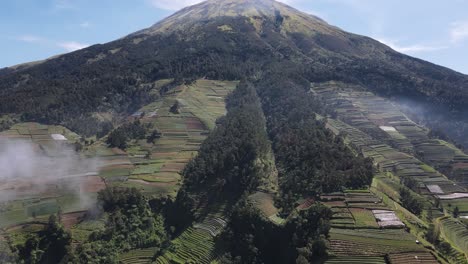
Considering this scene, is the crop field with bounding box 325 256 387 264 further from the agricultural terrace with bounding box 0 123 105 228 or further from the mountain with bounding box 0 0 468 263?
the agricultural terrace with bounding box 0 123 105 228

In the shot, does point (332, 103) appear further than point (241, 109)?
Yes

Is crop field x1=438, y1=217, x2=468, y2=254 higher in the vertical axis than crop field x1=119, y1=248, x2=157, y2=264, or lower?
higher

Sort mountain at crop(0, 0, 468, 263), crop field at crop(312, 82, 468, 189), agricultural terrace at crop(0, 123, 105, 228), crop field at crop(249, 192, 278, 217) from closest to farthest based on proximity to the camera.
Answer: mountain at crop(0, 0, 468, 263) < agricultural terrace at crop(0, 123, 105, 228) < crop field at crop(249, 192, 278, 217) < crop field at crop(312, 82, 468, 189)

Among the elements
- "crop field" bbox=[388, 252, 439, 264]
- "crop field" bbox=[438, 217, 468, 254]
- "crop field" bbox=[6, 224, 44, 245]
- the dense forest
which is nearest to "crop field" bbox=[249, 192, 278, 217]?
the dense forest

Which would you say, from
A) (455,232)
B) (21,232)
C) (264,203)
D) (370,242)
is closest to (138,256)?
(21,232)

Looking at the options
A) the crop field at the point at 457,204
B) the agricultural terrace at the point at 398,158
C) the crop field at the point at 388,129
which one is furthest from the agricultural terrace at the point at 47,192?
the crop field at the point at 388,129

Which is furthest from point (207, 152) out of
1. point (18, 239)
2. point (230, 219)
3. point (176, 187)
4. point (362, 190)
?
point (18, 239)

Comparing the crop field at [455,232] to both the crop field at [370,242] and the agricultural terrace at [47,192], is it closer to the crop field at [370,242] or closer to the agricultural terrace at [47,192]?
the crop field at [370,242]

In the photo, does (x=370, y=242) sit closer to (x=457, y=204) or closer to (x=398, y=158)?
(x=457, y=204)

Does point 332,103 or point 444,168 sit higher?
point 332,103

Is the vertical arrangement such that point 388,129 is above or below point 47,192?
above

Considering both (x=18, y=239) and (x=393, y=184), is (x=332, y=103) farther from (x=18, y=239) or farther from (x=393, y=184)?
(x=18, y=239)
